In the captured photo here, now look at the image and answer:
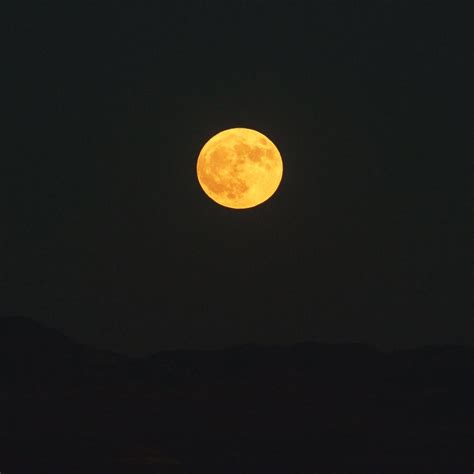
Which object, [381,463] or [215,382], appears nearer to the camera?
[381,463]

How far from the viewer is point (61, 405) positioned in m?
31.9

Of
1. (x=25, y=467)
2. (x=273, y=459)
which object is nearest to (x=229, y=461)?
(x=273, y=459)

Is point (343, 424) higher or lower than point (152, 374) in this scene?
lower

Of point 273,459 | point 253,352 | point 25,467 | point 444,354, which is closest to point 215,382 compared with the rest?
point 253,352

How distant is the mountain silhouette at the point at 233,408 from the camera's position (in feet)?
79.8

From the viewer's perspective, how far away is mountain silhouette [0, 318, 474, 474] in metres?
24.3

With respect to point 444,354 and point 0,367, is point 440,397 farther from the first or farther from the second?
point 0,367

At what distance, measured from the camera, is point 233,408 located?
33875 millimetres

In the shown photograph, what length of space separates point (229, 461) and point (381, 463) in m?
4.65

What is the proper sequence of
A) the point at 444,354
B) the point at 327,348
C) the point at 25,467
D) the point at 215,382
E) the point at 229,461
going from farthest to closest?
the point at 327,348 → the point at 444,354 → the point at 215,382 → the point at 229,461 → the point at 25,467

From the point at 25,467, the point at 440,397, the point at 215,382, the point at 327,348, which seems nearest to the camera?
the point at 25,467

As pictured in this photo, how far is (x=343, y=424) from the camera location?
31391 mm

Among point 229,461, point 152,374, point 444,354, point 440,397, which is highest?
point 444,354

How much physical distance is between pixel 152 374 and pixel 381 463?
2088 cm
